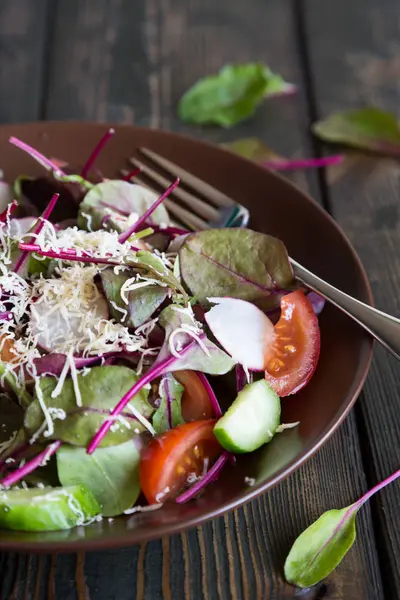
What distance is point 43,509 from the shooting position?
0.87 metres

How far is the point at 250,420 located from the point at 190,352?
12cm

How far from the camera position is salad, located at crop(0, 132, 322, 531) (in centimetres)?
94

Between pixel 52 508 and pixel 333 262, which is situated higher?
pixel 333 262

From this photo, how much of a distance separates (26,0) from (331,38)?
920 mm

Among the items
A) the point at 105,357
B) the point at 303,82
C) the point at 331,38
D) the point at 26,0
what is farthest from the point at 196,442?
the point at 26,0

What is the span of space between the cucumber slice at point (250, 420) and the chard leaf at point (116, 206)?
369 mm

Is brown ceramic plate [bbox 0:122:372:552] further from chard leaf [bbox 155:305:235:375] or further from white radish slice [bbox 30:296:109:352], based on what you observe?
white radish slice [bbox 30:296:109:352]

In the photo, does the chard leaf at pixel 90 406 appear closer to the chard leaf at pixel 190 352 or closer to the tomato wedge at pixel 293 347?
the chard leaf at pixel 190 352

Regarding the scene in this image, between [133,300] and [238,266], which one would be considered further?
[238,266]

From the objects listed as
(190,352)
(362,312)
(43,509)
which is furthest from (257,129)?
(43,509)

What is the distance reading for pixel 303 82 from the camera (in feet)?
6.75

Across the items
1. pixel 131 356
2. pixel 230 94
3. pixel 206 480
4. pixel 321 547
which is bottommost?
pixel 321 547

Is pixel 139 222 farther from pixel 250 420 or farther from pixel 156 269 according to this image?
pixel 250 420

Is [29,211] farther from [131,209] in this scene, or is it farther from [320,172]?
[320,172]
